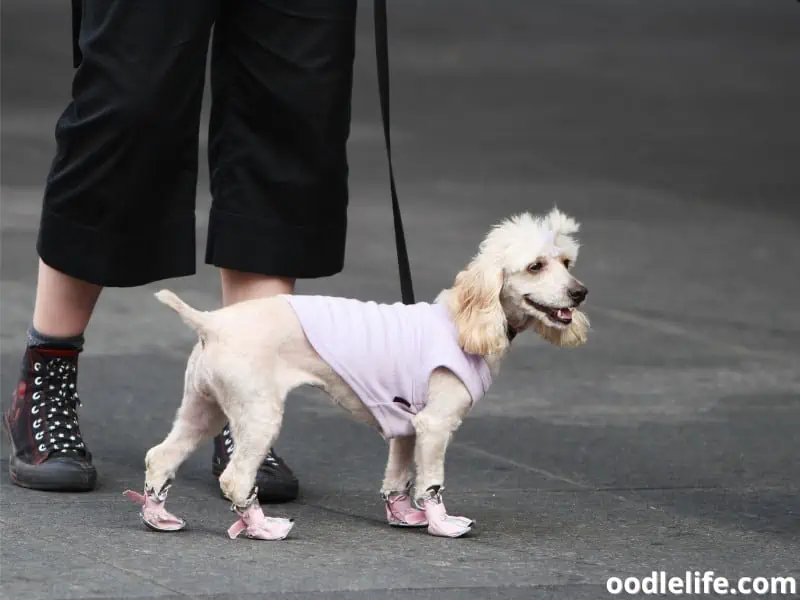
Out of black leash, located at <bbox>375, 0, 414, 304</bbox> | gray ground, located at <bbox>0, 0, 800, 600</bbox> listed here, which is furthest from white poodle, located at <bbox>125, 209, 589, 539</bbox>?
black leash, located at <bbox>375, 0, 414, 304</bbox>

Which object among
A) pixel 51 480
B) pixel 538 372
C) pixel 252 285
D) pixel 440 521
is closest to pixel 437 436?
pixel 440 521

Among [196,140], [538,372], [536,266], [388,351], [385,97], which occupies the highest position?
[385,97]

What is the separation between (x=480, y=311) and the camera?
4027 millimetres

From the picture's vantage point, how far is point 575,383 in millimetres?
6105

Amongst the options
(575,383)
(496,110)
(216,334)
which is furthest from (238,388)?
(496,110)

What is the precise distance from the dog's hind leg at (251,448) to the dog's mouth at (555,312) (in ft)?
2.08

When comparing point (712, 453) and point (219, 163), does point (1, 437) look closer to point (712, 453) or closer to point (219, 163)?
point (219, 163)

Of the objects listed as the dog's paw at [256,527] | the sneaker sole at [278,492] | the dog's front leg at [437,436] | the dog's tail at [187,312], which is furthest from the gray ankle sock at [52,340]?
the dog's front leg at [437,436]

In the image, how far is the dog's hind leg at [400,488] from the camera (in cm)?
421

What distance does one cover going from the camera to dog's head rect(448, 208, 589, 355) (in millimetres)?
4027

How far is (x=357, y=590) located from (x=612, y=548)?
72 cm

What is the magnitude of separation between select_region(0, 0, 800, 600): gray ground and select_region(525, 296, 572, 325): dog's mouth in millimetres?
512

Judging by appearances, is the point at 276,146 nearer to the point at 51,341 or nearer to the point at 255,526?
the point at 51,341

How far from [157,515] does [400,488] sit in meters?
0.59
